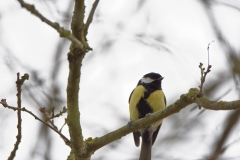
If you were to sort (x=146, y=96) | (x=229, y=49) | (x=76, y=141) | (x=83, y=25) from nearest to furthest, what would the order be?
(x=83, y=25), (x=76, y=141), (x=229, y=49), (x=146, y=96)

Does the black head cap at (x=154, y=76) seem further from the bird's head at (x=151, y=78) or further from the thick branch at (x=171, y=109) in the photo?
the thick branch at (x=171, y=109)

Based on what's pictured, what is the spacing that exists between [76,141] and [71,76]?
0.61 metres

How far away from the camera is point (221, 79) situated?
3395 mm

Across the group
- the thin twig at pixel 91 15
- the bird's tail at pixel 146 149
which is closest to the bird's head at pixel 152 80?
the bird's tail at pixel 146 149

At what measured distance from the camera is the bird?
4.70 meters

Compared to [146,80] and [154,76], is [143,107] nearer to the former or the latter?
[146,80]

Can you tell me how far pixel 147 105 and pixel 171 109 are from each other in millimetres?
2019

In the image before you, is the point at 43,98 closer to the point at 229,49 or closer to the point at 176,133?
the point at 176,133

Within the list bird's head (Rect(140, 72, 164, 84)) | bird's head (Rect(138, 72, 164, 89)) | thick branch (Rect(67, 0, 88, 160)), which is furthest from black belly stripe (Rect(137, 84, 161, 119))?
thick branch (Rect(67, 0, 88, 160))

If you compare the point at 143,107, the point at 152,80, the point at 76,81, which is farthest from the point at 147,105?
the point at 76,81

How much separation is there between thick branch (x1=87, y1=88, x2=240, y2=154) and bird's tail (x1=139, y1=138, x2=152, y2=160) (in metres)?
1.84

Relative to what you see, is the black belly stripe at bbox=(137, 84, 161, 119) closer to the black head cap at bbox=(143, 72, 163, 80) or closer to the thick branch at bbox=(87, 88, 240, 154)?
the black head cap at bbox=(143, 72, 163, 80)

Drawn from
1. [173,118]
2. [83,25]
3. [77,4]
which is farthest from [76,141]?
[173,118]

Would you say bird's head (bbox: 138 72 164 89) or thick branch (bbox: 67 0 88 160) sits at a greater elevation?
bird's head (bbox: 138 72 164 89)
